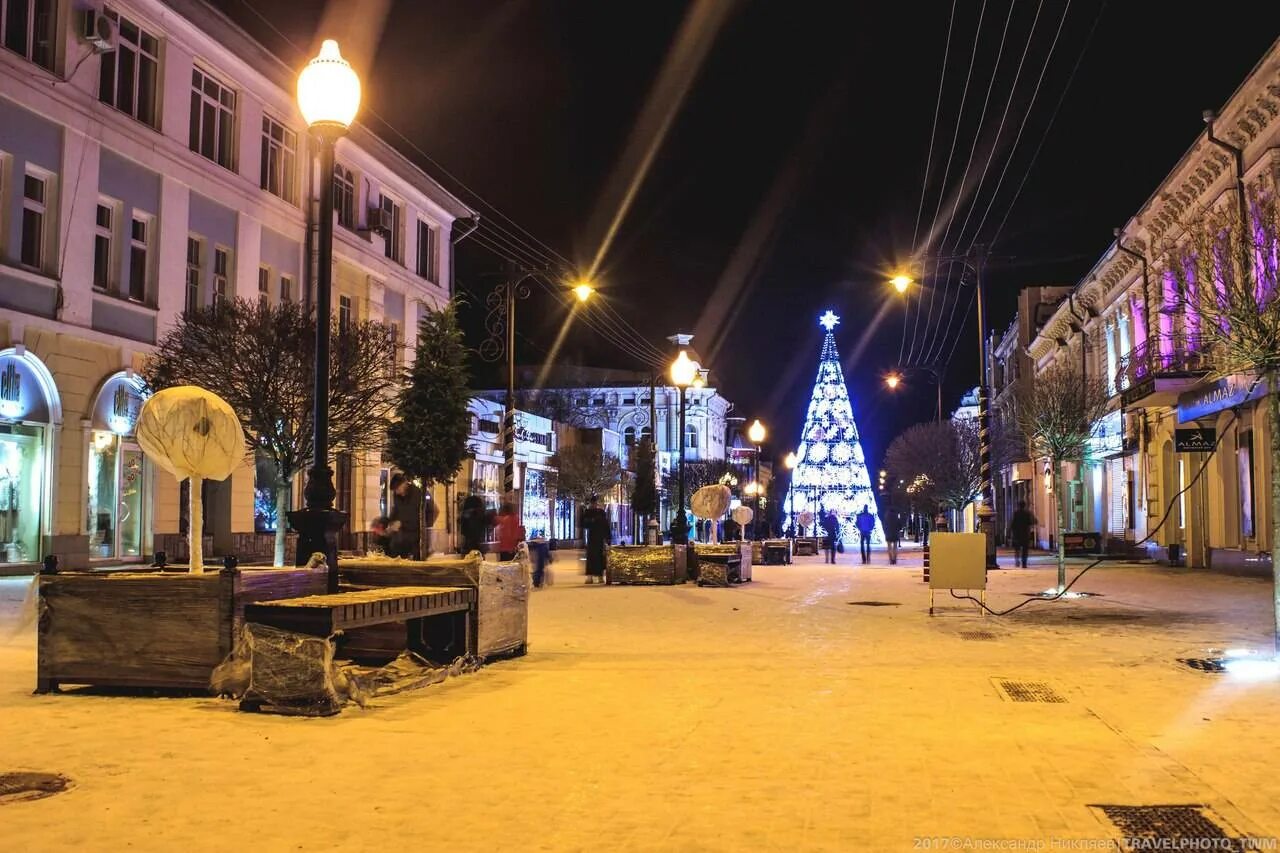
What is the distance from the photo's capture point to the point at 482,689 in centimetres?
928

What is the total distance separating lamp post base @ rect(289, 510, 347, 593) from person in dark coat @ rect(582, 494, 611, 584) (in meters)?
13.7

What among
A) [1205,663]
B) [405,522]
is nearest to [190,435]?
[405,522]

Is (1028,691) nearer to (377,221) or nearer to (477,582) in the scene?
(477,582)

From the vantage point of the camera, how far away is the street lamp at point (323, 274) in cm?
998

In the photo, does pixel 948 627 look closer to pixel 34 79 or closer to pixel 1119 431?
pixel 34 79

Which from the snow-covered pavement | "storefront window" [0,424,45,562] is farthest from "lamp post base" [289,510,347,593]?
"storefront window" [0,424,45,562]

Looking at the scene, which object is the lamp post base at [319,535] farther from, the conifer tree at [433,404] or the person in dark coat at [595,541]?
the conifer tree at [433,404]

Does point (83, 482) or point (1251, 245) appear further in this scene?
point (83, 482)

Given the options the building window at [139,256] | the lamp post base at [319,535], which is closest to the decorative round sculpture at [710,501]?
the building window at [139,256]

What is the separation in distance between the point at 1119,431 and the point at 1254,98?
53.2 feet

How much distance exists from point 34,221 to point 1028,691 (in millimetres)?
21550

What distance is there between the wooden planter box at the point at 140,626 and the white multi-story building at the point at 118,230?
15.2 metres

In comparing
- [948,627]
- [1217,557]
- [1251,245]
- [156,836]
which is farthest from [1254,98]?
[156,836]

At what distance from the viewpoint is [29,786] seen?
229 inches
